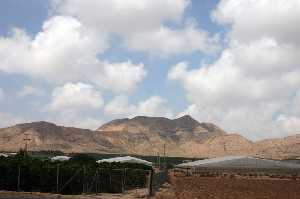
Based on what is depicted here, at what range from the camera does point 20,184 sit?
27234 millimetres

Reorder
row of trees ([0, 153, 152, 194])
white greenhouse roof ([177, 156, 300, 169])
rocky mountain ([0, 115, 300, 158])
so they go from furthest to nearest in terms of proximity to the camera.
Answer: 1. rocky mountain ([0, 115, 300, 158])
2. white greenhouse roof ([177, 156, 300, 169])
3. row of trees ([0, 153, 152, 194])

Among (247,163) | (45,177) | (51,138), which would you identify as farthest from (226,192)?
(51,138)

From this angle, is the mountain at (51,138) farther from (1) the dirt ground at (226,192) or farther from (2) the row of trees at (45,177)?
(2) the row of trees at (45,177)

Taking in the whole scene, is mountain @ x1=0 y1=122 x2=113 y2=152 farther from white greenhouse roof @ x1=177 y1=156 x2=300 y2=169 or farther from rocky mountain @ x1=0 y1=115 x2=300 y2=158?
white greenhouse roof @ x1=177 y1=156 x2=300 y2=169

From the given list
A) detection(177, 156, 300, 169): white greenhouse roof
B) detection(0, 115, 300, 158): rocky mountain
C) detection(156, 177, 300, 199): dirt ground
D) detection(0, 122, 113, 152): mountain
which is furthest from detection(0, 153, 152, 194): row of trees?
detection(0, 122, 113, 152): mountain

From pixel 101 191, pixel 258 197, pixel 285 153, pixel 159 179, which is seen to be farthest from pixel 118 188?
pixel 285 153

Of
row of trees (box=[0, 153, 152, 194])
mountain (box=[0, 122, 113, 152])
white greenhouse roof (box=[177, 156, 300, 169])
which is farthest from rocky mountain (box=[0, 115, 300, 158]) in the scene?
row of trees (box=[0, 153, 152, 194])

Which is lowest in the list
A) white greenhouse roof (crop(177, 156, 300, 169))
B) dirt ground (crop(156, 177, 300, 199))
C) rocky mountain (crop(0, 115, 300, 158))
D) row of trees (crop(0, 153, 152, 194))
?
dirt ground (crop(156, 177, 300, 199))

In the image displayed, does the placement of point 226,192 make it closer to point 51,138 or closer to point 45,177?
point 45,177

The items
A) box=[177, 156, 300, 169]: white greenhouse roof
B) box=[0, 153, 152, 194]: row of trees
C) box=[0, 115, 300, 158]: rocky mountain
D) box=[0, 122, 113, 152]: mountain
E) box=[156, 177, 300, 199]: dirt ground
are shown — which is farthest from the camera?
box=[0, 115, 300, 158]: rocky mountain

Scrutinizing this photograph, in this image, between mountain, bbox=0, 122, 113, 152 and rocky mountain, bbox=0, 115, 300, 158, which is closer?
mountain, bbox=0, 122, 113, 152

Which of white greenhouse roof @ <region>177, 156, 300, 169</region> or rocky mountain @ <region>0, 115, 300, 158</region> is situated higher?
rocky mountain @ <region>0, 115, 300, 158</region>

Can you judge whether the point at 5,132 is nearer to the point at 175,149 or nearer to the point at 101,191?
the point at 175,149

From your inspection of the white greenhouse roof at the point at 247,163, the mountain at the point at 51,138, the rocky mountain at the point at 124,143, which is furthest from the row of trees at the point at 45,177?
the mountain at the point at 51,138
